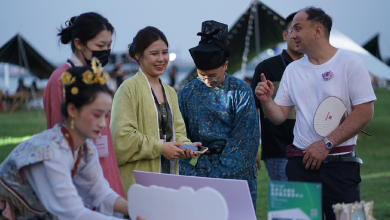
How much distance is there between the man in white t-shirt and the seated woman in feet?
3.04

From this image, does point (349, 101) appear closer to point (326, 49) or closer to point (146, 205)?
point (326, 49)

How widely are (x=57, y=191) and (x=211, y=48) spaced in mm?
1292

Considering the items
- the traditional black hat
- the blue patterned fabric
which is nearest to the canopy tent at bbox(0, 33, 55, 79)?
the traditional black hat

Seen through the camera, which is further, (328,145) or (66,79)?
(328,145)

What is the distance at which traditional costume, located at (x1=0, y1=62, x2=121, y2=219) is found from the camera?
1.27 meters

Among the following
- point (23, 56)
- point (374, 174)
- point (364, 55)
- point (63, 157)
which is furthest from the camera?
point (23, 56)

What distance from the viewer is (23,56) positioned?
13.5 meters

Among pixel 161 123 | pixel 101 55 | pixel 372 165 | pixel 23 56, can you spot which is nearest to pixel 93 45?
pixel 101 55

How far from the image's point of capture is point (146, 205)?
1324mm

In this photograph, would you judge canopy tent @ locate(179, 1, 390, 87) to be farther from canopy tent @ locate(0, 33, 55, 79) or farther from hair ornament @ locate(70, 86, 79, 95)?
canopy tent @ locate(0, 33, 55, 79)

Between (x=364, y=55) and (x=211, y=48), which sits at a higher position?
(x=211, y=48)

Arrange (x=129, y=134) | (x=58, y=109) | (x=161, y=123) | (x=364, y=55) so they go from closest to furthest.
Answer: (x=58, y=109) < (x=129, y=134) < (x=161, y=123) < (x=364, y=55)

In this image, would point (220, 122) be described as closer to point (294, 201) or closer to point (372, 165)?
point (294, 201)

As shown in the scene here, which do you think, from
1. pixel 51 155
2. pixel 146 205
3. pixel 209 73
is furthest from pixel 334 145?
pixel 51 155
